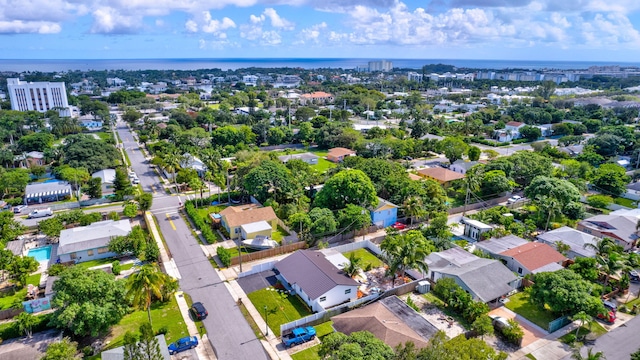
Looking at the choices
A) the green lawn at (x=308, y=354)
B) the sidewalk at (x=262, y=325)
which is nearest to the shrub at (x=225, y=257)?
the sidewalk at (x=262, y=325)

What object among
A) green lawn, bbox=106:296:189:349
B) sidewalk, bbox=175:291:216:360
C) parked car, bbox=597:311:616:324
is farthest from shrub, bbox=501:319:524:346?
green lawn, bbox=106:296:189:349

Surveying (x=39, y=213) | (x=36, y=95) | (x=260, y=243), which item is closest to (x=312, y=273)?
(x=260, y=243)

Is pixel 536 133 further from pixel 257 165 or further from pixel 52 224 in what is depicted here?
pixel 52 224

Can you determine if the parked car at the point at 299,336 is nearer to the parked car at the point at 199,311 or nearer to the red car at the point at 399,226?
the parked car at the point at 199,311

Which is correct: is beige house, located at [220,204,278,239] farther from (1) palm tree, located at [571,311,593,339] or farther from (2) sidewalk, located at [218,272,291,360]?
(1) palm tree, located at [571,311,593,339]

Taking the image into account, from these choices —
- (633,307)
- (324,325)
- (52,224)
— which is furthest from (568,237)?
(52,224)

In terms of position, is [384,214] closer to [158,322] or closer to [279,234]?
[279,234]
